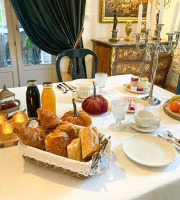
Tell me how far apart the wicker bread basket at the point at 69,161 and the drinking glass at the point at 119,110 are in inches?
10.4

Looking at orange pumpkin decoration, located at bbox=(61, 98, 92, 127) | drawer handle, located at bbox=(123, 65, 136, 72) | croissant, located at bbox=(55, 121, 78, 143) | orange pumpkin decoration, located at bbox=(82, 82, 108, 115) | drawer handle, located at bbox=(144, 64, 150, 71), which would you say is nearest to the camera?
croissant, located at bbox=(55, 121, 78, 143)

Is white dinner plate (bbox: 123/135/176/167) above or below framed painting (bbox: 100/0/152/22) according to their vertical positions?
below

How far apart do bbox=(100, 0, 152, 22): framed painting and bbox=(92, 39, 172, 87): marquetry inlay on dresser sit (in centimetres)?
41

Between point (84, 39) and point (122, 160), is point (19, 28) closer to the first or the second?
point (84, 39)

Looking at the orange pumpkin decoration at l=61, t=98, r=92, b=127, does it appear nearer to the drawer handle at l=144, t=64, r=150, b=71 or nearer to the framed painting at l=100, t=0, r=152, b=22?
the drawer handle at l=144, t=64, r=150, b=71

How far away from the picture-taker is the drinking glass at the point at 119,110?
92cm

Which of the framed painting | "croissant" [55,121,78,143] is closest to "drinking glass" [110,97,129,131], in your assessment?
"croissant" [55,121,78,143]

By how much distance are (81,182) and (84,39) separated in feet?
8.66

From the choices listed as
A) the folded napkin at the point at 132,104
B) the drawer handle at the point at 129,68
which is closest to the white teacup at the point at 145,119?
the folded napkin at the point at 132,104

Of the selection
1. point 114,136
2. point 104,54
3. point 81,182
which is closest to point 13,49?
point 104,54

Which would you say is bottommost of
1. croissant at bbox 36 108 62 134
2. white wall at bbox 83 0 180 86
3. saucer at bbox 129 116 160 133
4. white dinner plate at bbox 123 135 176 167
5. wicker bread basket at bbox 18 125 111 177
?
white dinner plate at bbox 123 135 176 167

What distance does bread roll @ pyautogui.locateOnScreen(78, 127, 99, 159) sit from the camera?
0.64 meters

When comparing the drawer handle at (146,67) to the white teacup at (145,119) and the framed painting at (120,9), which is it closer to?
the framed painting at (120,9)

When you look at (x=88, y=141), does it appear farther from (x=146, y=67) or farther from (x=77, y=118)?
(x=146, y=67)
